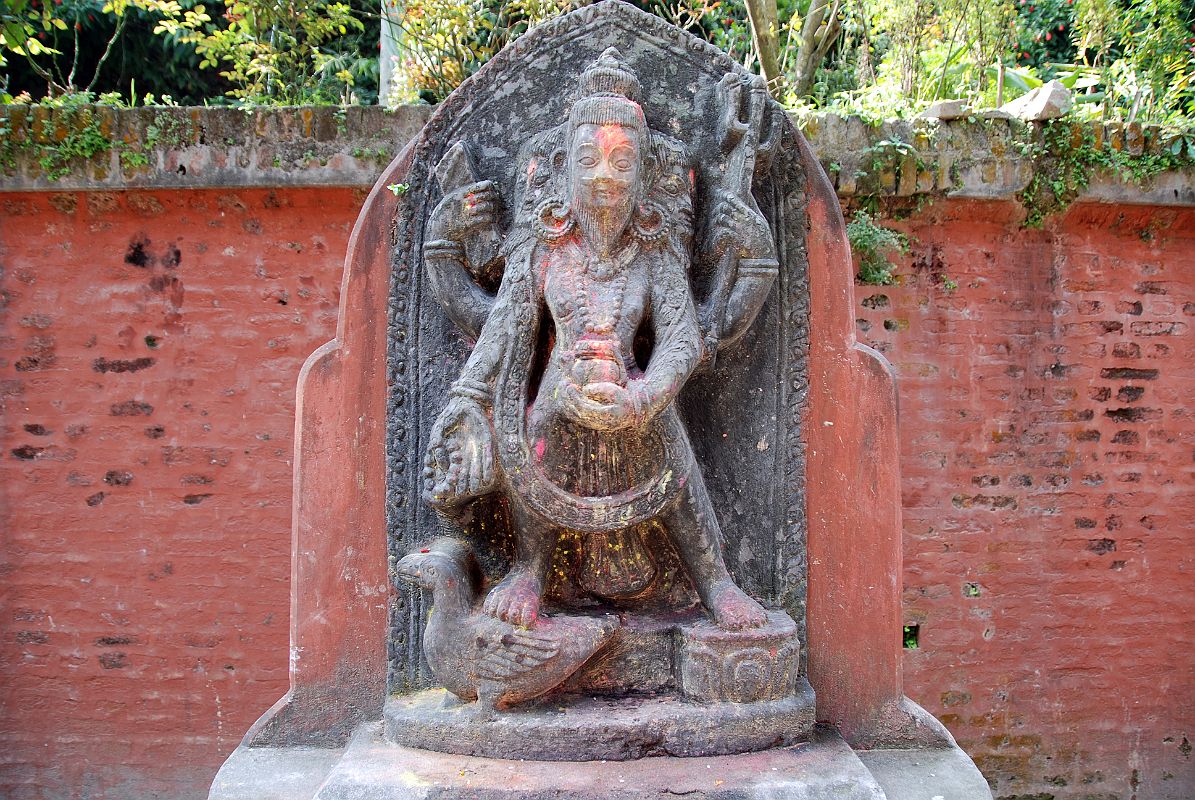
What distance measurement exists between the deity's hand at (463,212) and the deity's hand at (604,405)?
23.9 inches

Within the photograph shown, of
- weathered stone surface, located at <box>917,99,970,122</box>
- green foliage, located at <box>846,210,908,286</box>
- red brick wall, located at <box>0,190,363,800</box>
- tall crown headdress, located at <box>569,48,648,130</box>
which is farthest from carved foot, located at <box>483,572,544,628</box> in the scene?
weathered stone surface, located at <box>917,99,970,122</box>

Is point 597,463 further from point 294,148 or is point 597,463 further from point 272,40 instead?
point 272,40

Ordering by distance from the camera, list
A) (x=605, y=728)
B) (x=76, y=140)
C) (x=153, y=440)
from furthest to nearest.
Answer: (x=153, y=440), (x=76, y=140), (x=605, y=728)

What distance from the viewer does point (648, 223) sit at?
8.31ft

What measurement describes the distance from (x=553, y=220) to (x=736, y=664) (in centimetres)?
125

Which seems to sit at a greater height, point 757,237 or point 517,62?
point 517,62

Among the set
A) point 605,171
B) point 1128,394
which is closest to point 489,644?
point 605,171

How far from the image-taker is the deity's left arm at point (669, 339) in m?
2.32

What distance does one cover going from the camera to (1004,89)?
5859 millimetres

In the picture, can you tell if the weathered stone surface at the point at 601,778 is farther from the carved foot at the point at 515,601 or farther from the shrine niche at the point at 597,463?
the carved foot at the point at 515,601

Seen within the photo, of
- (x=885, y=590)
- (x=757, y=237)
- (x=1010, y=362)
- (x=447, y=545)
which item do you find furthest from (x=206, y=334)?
(x=1010, y=362)

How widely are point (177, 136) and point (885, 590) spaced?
12.5ft

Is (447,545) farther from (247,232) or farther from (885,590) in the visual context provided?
(247,232)

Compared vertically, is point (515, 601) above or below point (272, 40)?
below
